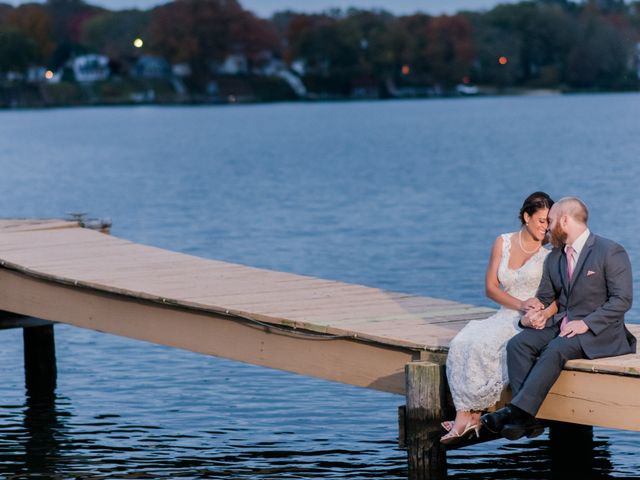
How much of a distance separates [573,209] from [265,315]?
303 cm

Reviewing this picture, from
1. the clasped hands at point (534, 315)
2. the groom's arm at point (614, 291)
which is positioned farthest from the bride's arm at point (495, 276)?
the groom's arm at point (614, 291)

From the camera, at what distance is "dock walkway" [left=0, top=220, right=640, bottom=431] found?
978cm

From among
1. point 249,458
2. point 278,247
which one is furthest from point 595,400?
point 278,247

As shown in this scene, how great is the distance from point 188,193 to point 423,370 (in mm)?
45199

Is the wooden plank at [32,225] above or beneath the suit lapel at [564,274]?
beneath

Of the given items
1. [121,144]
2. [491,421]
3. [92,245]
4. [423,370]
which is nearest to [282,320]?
[423,370]

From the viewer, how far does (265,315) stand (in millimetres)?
11594

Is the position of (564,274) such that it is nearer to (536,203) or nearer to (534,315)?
(534,315)

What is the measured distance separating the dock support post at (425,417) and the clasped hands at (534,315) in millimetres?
770

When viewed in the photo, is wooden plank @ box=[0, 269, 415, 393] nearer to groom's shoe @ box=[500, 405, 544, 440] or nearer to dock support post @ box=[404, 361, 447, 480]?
dock support post @ box=[404, 361, 447, 480]

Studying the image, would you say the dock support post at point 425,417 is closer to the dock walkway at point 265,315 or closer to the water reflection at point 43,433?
the dock walkway at point 265,315

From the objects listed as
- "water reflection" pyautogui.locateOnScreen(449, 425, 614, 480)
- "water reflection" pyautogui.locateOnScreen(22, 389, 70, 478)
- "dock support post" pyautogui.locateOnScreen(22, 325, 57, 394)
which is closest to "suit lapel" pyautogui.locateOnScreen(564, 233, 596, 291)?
"water reflection" pyautogui.locateOnScreen(449, 425, 614, 480)

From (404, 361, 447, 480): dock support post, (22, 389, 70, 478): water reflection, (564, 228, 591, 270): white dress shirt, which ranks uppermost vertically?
(564, 228, 591, 270): white dress shirt

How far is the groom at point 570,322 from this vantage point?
9.66m
